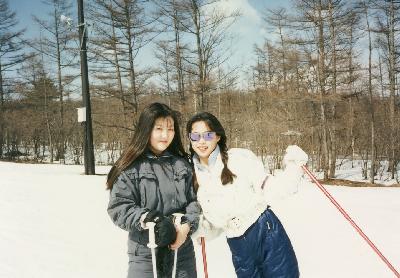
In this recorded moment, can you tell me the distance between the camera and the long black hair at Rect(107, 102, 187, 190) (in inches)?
78.5

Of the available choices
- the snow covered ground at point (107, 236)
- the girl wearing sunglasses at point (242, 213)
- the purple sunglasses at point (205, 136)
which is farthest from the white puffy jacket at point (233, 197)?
the snow covered ground at point (107, 236)

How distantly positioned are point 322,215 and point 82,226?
135 inches

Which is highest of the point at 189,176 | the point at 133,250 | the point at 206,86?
the point at 206,86

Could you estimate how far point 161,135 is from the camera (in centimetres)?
211

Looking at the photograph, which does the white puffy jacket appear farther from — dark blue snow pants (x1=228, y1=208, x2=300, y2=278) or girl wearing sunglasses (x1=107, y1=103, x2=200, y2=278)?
girl wearing sunglasses (x1=107, y1=103, x2=200, y2=278)

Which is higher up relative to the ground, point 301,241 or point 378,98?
point 378,98

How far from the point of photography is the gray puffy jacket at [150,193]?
1.88 meters

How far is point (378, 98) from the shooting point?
34188mm

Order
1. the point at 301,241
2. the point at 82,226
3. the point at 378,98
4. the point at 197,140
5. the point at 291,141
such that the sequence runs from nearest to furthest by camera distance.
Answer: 1. the point at 197,140
2. the point at 301,241
3. the point at 82,226
4. the point at 291,141
5. the point at 378,98

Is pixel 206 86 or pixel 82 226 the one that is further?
pixel 206 86

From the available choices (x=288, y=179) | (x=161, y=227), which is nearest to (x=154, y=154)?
(x=161, y=227)

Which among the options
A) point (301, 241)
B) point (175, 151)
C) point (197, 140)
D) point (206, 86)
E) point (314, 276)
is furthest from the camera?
point (206, 86)

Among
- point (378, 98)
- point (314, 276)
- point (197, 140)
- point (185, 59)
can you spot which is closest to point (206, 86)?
point (185, 59)

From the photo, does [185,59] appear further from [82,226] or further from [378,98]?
[378,98]
